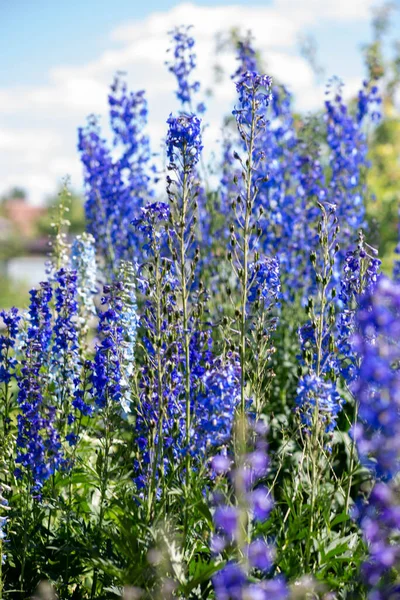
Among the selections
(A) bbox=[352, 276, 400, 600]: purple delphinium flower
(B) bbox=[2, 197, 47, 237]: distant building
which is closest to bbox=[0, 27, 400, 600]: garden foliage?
(A) bbox=[352, 276, 400, 600]: purple delphinium flower

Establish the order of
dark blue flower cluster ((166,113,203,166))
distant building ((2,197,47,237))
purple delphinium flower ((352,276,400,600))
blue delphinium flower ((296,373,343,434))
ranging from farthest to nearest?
distant building ((2,197,47,237))
dark blue flower cluster ((166,113,203,166))
blue delphinium flower ((296,373,343,434))
purple delphinium flower ((352,276,400,600))

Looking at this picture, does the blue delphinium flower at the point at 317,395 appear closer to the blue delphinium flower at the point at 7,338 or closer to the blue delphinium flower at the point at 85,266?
the blue delphinium flower at the point at 7,338

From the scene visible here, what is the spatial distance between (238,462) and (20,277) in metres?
22.2

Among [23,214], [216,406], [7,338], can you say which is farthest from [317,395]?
[23,214]

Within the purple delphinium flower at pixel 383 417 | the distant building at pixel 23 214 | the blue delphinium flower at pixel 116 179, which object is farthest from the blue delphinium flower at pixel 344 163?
the distant building at pixel 23 214

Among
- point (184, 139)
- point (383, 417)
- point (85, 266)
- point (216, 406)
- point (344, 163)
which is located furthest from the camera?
point (344, 163)

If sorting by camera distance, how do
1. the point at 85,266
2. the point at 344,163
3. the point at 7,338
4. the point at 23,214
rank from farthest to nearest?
the point at 23,214 < the point at 344,163 < the point at 85,266 < the point at 7,338

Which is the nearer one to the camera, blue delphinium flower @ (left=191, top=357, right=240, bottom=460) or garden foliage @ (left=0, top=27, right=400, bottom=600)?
garden foliage @ (left=0, top=27, right=400, bottom=600)

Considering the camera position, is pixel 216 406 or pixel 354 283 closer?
pixel 216 406

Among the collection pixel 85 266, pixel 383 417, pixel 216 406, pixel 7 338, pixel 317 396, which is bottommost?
pixel 383 417

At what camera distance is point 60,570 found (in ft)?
13.1

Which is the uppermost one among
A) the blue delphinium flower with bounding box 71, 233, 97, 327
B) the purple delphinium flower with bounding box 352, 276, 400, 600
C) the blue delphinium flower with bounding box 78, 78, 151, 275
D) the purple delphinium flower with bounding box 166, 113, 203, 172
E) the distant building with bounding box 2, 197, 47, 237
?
the distant building with bounding box 2, 197, 47, 237

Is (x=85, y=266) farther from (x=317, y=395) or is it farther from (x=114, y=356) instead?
(x=317, y=395)

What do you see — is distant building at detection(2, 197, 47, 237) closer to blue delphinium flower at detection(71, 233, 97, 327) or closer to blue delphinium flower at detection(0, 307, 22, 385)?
blue delphinium flower at detection(71, 233, 97, 327)
